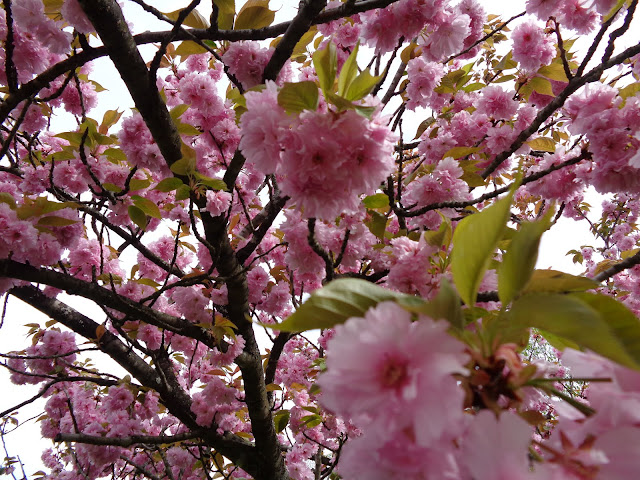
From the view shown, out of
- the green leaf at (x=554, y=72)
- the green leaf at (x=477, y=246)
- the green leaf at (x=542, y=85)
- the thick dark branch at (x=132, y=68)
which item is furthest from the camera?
the green leaf at (x=542, y=85)

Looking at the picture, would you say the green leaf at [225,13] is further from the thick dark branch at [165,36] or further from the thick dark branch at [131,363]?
the thick dark branch at [131,363]

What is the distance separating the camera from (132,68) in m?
1.85

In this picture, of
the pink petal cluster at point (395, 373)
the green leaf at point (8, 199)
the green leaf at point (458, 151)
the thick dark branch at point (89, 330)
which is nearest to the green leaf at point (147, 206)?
the green leaf at point (8, 199)

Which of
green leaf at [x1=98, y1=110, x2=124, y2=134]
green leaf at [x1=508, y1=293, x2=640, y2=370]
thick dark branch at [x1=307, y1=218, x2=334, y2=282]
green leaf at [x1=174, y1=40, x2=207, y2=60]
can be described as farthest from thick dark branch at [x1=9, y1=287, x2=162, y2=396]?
green leaf at [x1=508, y1=293, x2=640, y2=370]

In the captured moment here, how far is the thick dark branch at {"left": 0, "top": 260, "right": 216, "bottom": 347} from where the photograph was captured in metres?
1.93

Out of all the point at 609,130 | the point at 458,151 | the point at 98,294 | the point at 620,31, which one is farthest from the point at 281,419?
the point at 620,31

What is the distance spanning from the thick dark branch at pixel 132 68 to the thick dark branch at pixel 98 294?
85 centimetres

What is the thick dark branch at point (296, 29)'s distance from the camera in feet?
5.61

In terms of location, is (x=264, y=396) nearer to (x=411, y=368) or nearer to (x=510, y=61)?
(x=411, y=368)

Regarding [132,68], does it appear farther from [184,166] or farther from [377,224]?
[377,224]

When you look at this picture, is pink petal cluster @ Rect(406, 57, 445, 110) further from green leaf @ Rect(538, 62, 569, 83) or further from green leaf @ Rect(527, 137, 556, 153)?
green leaf @ Rect(527, 137, 556, 153)

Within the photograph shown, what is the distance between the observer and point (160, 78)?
3664 millimetres

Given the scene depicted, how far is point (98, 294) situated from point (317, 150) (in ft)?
5.76

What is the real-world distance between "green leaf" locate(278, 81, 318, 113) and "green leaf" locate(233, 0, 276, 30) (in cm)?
132
